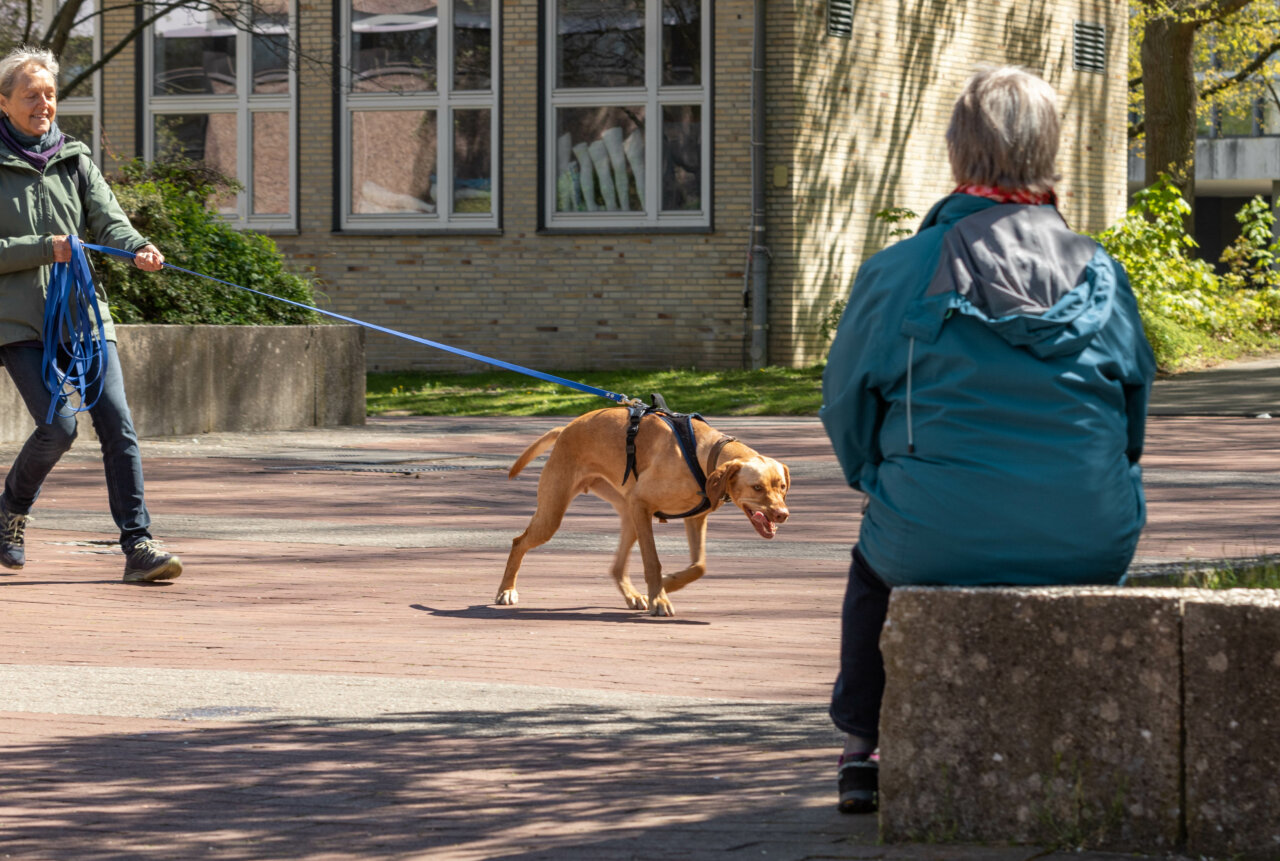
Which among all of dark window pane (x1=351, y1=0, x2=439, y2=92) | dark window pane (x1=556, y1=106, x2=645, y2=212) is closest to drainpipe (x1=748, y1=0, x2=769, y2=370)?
dark window pane (x1=556, y1=106, x2=645, y2=212)

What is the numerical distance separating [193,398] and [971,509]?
12.1 meters

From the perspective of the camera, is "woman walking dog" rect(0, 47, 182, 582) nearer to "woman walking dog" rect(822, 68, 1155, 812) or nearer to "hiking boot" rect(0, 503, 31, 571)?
"hiking boot" rect(0, 503, 31, 571)

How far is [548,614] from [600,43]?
17.3 meters

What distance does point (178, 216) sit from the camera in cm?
1661

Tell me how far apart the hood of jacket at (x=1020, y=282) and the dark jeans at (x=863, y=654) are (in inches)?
25.4

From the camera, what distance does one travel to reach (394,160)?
970 inches

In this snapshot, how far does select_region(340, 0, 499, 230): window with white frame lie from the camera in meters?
24.2

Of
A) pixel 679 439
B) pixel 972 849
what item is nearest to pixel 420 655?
pixel 679 439

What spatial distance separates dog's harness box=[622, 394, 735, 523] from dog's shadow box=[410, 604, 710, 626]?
1.36ft

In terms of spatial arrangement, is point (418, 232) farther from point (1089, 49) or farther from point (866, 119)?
point (1089, 49)

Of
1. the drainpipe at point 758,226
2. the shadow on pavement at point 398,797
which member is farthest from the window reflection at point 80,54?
the shadow on pavement at point 398,797

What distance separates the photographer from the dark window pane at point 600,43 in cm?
2358

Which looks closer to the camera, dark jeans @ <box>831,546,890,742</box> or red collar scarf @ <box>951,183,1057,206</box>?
red collar scarf @ <box>951,183,1057,206</box>

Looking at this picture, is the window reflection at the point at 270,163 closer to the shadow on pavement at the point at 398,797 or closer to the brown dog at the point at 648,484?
the brown dog at the point at 648,484
